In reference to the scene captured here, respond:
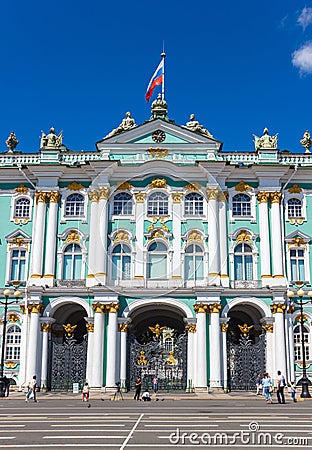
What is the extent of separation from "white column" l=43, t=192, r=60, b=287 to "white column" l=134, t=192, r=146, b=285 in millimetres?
5970

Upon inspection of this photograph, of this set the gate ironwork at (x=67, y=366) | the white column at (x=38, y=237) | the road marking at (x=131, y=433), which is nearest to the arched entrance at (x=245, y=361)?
the gate ironwork at (x=67, y=366)

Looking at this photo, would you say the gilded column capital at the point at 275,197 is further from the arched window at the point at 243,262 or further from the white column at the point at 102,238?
the white column at the point at 102,238

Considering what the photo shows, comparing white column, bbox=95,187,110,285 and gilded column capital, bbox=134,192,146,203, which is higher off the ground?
gilded column capital, bbox=134,192,146,203

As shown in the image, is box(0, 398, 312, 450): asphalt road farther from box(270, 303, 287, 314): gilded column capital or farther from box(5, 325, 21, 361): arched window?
box(5, 325, 21, 361): arched window

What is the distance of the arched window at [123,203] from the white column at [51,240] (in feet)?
14.4

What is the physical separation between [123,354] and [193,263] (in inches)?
321

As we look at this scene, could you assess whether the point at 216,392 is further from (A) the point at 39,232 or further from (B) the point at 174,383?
(A) the point at 39,232

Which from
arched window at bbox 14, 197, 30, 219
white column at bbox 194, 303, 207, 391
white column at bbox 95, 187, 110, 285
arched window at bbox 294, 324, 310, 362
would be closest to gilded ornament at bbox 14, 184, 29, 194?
arched window at bbox 14, 197, 30, 219

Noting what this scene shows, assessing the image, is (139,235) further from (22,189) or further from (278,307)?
(278,307)

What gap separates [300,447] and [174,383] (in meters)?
25.9

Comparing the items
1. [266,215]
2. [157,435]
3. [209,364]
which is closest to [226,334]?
[209,364]

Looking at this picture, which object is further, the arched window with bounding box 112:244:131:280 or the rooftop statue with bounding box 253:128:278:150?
the rooftop statue with bounding box 253:128:278:150

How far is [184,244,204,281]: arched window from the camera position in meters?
42.3

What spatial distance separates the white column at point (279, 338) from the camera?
39625 millimetres
